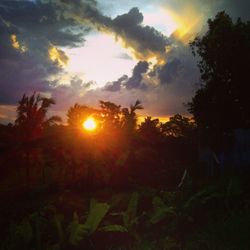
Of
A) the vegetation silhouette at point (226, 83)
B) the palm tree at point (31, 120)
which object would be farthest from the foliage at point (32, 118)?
the vegetation silhouette at point (226, 83)

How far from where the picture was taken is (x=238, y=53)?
30.2 metres

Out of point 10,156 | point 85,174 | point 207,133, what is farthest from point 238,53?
point 10,156

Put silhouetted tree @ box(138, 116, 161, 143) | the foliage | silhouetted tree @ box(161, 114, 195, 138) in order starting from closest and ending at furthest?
the foliage, silhouetted tree @ box(138, 116, 161, 143), silhouetted tree @ box(161, 114, 195, 138)

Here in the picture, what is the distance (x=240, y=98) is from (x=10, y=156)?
17.0m

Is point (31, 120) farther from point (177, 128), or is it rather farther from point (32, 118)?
point (177, 128)

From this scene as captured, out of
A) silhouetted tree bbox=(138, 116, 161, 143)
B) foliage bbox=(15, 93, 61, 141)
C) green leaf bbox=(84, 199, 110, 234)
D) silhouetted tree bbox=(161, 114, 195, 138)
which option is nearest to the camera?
green leaf bbox=(84, 199, 110, 234)

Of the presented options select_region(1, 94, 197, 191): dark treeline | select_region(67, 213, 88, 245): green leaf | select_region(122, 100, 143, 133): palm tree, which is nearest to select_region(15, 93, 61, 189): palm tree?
select_region(1, 94, 197, 191): dark treeline

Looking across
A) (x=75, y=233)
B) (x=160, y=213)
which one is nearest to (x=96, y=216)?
(x=75, y=233)

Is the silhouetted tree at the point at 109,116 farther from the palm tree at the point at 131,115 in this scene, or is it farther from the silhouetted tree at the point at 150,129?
the silhouetted tree at the point at 150,129

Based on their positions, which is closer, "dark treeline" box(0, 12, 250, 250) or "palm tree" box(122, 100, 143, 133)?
"dark treeline" box(0, 12, 250, 250)

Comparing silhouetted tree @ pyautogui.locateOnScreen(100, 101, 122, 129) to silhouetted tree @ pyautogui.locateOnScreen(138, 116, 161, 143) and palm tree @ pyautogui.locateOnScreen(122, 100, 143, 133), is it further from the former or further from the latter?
silhouetted tree @ pyautogui.locateOnScreen(138, 116, 161, 143)

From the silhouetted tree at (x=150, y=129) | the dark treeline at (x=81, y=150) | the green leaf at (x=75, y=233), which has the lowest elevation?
the green leaf at (x=75, y=233)

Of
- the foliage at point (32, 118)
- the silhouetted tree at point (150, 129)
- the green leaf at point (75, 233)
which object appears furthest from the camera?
the silhouetted tree at point (150, 129)

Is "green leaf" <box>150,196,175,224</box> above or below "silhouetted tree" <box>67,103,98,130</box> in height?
below
